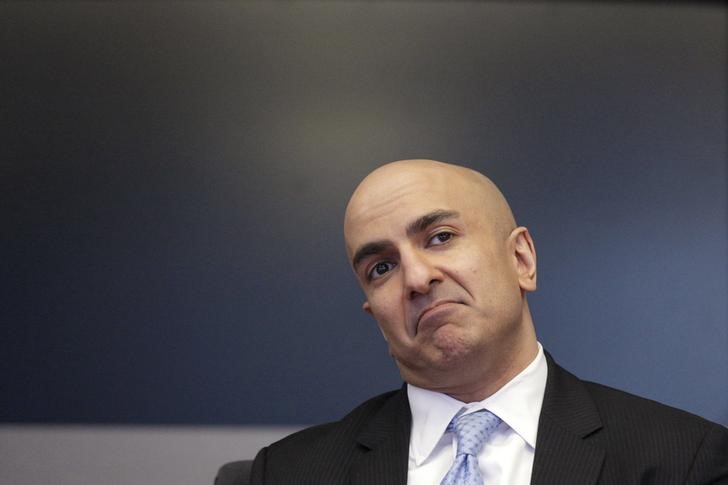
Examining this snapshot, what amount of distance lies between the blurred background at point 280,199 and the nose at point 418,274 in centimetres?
85

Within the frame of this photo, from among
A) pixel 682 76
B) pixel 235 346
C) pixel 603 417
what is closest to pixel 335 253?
pixel 235 346

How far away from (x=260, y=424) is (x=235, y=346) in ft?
0.81

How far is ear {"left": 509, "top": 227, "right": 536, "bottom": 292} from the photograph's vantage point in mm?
2301

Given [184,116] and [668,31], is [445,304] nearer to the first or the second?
[184,116]

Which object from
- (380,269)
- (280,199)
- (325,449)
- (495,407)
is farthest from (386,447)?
(280,199)

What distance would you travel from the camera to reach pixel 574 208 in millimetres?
3061

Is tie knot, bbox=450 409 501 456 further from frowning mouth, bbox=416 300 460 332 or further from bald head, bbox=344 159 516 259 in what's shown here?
bald head, bbox=344 159 516 259

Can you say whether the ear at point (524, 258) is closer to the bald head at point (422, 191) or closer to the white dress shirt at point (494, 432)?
the bald head at point (422, 191)

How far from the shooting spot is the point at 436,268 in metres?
2.13

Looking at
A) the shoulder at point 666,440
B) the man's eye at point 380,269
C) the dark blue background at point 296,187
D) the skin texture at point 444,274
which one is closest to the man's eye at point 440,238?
the skin texture at point 444,274

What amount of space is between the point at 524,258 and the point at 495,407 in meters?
0.38

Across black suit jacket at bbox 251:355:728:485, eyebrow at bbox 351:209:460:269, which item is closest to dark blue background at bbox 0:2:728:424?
black suit jacket at bbox 251:355:728:485

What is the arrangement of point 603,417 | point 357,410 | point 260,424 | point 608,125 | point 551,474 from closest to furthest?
point 551,474
point 603,417
point 357,410
point 260,424
point 608,125

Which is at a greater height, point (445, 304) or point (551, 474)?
point (445, 304)
